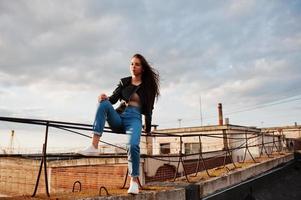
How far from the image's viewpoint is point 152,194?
12.9 feet

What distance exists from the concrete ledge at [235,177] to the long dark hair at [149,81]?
2.01 m

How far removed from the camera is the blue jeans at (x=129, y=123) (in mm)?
3382

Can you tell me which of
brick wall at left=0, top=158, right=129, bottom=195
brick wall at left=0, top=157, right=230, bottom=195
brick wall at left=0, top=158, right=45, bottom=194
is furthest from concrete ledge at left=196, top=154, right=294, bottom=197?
brick wall at left=0, top=158, right=45, bottom=194

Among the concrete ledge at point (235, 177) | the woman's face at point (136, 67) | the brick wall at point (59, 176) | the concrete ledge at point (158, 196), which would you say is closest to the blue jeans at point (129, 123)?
the concrete ledge at point (158, 196)

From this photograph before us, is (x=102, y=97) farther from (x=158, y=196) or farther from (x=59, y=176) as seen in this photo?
(x=59, y=176)

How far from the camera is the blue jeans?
133 inches

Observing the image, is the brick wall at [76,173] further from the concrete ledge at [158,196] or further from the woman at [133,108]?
the woman at [133,108]

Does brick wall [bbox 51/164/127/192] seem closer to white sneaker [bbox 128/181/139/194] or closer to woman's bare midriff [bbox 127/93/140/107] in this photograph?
white sneaker [bbox 128/181/139/194]

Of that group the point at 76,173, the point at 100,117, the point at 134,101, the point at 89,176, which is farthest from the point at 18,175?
the point at 100,117

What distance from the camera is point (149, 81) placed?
3.86m

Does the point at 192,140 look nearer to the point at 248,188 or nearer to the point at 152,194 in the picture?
the point at 248,188

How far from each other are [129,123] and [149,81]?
58cm

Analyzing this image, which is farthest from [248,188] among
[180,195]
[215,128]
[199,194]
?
[215,128]

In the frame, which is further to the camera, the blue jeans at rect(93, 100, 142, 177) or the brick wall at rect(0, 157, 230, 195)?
the brick wall at rect(0, 157, 230, 195)
